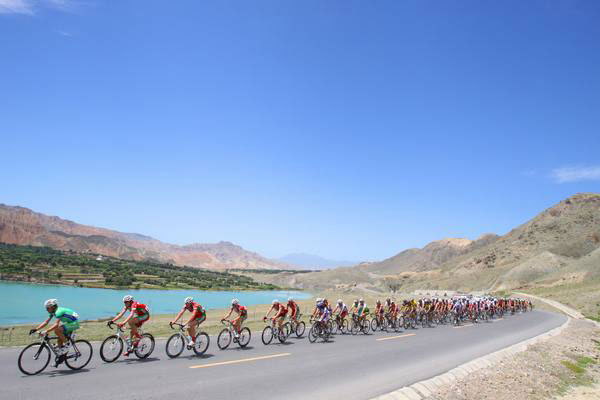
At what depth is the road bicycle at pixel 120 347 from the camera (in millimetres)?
12742

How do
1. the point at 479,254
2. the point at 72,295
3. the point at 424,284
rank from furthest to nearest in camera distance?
1. the point at 479,254
2. the point at 424,284
3. the point at 72,295

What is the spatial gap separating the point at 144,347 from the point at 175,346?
1.08 m

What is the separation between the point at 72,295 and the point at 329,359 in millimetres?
84247

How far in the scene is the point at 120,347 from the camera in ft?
42.7

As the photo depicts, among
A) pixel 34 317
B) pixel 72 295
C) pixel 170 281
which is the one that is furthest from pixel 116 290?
pixel 34 317

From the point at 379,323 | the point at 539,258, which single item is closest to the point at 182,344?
the point at 379,323

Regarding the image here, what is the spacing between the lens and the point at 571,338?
25.7m

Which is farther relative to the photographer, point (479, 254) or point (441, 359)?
point (479, 254)

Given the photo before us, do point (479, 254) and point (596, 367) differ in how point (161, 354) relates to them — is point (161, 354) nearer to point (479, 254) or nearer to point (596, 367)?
point (596, 367)

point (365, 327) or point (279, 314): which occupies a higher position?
point (279, 314)

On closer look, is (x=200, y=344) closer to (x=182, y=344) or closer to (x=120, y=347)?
(x=182, y=344)

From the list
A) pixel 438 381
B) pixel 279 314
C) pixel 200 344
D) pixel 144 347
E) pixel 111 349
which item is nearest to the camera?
pixel 438 381

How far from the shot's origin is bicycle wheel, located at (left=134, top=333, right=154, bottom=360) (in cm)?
1326

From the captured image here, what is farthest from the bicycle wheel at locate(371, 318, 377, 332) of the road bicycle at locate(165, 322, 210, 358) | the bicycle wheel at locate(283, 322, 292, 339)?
the road bicycle at locate(165, 322, 210, 358)
